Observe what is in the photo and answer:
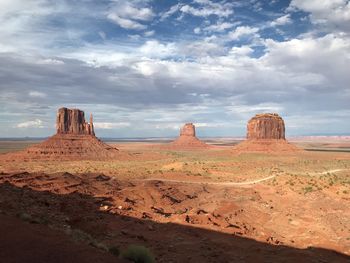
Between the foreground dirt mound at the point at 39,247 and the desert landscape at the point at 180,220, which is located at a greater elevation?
the foreground dirt mound at the point at 39,247

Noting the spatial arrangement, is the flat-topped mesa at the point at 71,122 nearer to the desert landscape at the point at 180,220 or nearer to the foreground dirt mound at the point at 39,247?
the desert landscape at the point at 180,220

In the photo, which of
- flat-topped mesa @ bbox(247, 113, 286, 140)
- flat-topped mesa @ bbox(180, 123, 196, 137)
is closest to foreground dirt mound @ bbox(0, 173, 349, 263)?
flat-topped mesa @ bbox(247, 113, 286, 140)

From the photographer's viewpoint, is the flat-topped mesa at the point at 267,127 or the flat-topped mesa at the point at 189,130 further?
the flat-topped mesa at the point at 189,130

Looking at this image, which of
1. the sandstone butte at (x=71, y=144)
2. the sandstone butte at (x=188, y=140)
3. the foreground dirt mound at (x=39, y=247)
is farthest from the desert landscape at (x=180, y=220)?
the sandstone butte at (x=188, y=140)

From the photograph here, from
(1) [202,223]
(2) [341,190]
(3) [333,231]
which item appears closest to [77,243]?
(1) [202,223]

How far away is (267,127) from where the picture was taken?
124 meters

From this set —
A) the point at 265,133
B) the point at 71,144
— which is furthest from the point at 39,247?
the point at 265,133

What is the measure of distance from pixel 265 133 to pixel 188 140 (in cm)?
6022

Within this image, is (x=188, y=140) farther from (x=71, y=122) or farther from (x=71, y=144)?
(x=71, y=144)

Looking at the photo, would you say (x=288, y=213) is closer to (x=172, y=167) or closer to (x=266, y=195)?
(x=266, y=195)

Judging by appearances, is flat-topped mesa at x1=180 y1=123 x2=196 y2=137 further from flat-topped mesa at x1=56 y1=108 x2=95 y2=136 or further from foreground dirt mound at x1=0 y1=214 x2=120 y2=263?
foreground dirt mound at x1=0 y1=214 x2=120 y2=263

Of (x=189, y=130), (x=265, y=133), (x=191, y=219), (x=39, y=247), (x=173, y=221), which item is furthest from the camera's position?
(x=189, y=130)

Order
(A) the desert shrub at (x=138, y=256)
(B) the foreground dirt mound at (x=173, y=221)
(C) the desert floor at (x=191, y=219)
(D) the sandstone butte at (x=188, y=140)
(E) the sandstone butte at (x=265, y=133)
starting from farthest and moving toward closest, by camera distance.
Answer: (D) the sandstone butte at (x=188, y=140), (E) the sandstone butte at (x=265, y=133), (B) the foreground dirt mound at (x=173, y=221), (C) the desert floor at (x=191, y=219), (A) the desert shrub at (x=138, y=256)

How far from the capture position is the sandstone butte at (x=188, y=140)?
174 meters
